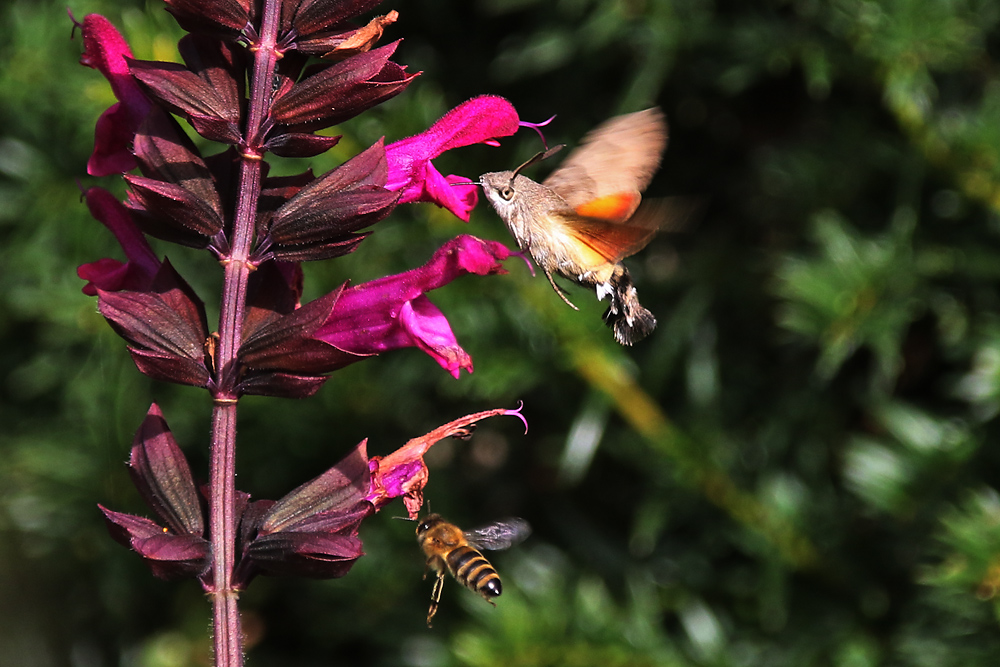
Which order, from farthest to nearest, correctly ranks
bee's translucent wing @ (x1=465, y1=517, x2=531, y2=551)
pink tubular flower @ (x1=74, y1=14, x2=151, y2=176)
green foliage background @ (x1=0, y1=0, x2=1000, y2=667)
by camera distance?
1. green foliage background @ (x1=0, y1=0, x2=1000, y2=667)
2. bee's translucent wing @ (x1=465, y1=517, x2=531, y2=551)
3. pink tubular flower @ (x1=74, y1=14, x2=151, y2=176)

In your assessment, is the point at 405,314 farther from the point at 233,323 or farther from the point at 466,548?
the point at 466,548

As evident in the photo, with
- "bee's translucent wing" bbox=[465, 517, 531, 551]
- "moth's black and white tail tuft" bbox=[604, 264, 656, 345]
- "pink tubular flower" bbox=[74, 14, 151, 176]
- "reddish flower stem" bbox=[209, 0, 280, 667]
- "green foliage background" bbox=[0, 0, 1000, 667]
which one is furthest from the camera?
"green foliage background" bbox=[0, 0, 1000, 667]

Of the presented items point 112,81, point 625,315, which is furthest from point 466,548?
point 112,81

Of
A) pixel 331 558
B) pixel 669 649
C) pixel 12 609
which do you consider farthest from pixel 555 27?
pixel 12 609

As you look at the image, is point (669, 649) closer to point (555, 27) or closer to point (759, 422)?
point (759, 422)

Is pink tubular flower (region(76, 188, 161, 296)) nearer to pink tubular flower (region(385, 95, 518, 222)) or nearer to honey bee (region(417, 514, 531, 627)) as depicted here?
pink tubular flower (region(385, 95, 518, 222))

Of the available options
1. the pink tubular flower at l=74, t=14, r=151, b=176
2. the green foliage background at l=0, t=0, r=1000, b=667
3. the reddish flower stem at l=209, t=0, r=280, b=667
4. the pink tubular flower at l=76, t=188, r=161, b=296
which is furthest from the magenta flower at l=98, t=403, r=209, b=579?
A: the green foliage background at l=0, t=0, r=1000, b=667

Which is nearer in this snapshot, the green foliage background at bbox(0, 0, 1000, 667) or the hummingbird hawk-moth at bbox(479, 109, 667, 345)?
the hummingbird hawk-moth at bbox(479, 109, 667, 345)
